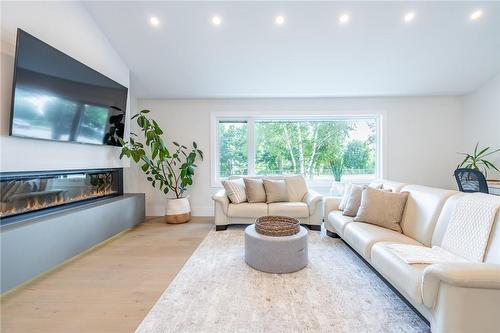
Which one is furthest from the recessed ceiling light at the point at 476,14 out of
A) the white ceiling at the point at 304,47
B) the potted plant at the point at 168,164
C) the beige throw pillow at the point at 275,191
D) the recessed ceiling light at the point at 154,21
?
the potted plant at the point at 168,164

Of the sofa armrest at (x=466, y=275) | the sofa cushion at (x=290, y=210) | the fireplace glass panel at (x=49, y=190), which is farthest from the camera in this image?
the sofa cushion at (x=290, y=210)

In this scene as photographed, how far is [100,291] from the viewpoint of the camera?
2.12m

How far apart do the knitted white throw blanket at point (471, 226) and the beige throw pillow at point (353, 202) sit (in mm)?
1077

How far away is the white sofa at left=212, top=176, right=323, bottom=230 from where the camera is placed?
376 centimetres

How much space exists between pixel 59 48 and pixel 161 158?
2.02 metres

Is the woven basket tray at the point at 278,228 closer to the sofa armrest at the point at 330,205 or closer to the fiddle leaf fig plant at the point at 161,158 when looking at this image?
the sofa armrest at the point at 330,205

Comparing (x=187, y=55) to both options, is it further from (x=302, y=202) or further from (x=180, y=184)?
(x=302, y=202)

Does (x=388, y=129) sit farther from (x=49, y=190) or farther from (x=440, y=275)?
(x=49, y=190)

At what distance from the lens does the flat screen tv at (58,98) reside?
87.4 inches

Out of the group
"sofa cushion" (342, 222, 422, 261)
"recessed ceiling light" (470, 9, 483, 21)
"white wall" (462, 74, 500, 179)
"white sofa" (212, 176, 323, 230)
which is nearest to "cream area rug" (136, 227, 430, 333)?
"sofa cushion" (342, 222, 422, 261)

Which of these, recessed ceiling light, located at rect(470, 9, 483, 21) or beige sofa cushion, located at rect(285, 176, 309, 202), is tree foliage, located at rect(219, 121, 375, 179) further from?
recessed ceiling light, located at rect(470, 9, 483, 21)

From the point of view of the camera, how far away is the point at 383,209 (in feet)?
8.63

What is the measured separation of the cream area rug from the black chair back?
211 cm

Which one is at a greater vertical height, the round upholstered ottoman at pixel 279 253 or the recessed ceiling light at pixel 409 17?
the recessed ceiling light at pixel 409 17
